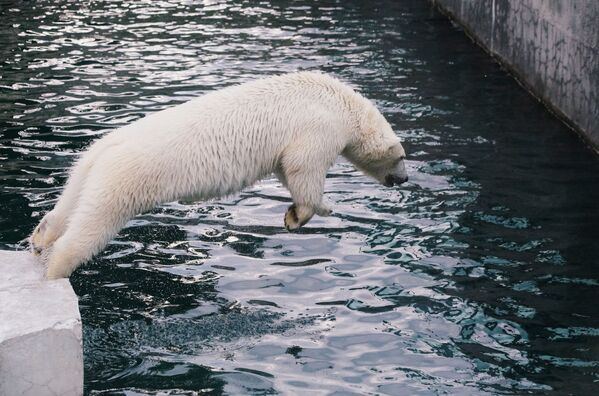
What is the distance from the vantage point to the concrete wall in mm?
11750

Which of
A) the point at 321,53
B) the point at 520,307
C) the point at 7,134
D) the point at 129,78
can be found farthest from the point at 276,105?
the point at 321,53

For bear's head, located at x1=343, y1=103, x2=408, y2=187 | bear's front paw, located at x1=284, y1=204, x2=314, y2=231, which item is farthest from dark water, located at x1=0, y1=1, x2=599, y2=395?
bear's head, located at x1=343, y1=103, x2=408, y2=187

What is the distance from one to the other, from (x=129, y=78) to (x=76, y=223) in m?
7.53

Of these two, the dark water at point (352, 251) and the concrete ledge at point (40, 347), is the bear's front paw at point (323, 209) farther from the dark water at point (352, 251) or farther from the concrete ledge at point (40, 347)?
the concrete ledge at point (40, 347)

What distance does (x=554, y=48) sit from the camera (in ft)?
42.7

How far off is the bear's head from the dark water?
63 cm

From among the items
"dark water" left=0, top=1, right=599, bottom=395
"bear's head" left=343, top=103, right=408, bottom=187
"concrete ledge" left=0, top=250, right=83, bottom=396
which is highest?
"bear's head" left=343, top=103, right=408, bottom=187

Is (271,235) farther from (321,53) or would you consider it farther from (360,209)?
(321,53)

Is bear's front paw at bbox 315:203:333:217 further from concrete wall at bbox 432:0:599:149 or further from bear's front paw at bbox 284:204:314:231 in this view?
concrete wall at bbox 432:0:599:149

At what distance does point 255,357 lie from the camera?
745cm

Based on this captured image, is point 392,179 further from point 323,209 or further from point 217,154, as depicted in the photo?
point 217,154

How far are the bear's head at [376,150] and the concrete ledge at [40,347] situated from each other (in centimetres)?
301

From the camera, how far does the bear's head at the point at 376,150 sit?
8789 millimetres

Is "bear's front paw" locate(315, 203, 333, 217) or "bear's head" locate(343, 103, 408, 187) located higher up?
"bear's head" locate(343, 103, 408, 187)
